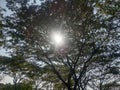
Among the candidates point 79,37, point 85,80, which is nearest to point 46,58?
point 79,37

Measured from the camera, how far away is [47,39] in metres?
17.2

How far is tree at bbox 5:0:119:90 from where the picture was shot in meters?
15.5

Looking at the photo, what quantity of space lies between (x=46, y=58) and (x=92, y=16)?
5.11 meters

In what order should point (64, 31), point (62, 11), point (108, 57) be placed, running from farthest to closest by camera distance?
point (108, 57) < point (64, 31) < point (62, 11)

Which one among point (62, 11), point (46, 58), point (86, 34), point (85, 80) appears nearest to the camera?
point (62, 11)

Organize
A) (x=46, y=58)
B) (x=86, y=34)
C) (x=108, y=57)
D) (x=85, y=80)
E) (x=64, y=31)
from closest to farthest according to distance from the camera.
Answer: (x=64, y=31)
(x=86, y=34)
(x=46, y=58)
(x=108, y=57)
(x=85, y=80)

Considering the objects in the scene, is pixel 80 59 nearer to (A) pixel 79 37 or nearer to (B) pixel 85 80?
(A) pixel 79 37

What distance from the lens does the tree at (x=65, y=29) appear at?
50.8 feet

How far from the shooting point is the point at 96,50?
19.0 m

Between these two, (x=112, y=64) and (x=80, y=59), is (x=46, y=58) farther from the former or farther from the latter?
(x=112, y=64)

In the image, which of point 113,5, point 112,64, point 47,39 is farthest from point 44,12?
point 112,64

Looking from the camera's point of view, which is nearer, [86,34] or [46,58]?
[86,34]

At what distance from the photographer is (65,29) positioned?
645 inches

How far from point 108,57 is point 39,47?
6.19 metres
